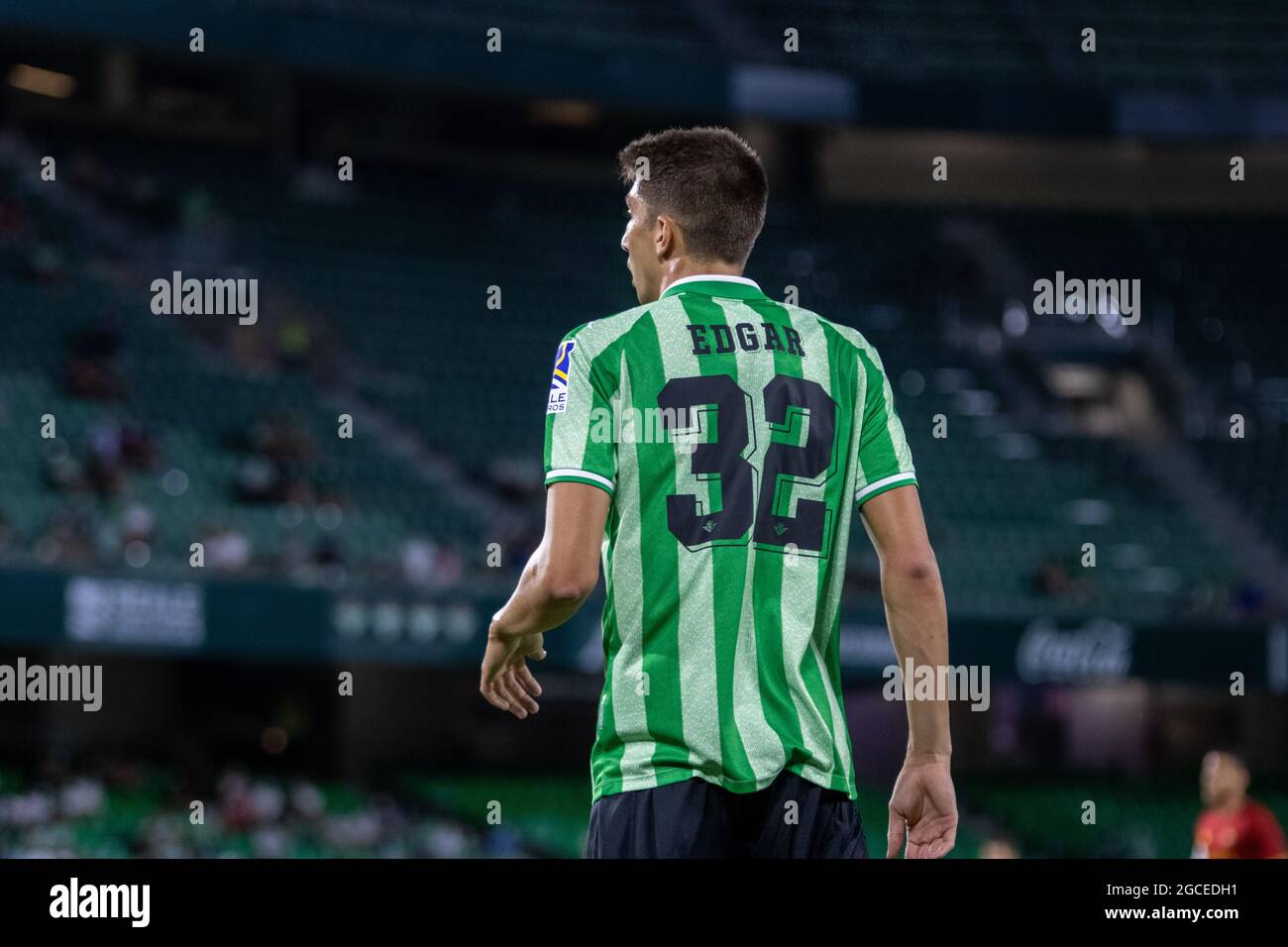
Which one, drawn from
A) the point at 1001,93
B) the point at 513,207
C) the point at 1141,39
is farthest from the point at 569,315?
the point at 1141,39

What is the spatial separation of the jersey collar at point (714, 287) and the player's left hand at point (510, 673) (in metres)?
0.74

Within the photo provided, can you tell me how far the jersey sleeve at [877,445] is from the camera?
11.6 ft

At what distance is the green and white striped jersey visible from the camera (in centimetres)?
336

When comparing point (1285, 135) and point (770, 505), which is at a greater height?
point (1285, 135)

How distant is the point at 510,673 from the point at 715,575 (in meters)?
0.46

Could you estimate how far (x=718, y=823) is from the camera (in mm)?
3332

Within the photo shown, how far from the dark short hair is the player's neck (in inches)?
0.5

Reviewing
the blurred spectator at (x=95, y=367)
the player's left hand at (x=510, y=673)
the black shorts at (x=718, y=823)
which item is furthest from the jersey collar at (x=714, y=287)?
the blurred spectator at (x=95, y=367)

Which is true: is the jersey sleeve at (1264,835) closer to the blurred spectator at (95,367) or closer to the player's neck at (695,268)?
the player's neck at (695,268)

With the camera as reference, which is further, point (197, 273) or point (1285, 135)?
point (1285, 135)

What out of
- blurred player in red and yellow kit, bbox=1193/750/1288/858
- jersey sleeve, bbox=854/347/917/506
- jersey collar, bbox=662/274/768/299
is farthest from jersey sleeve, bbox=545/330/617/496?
blurred player in red and yellow kit, bbox=1193/750/1288/858
